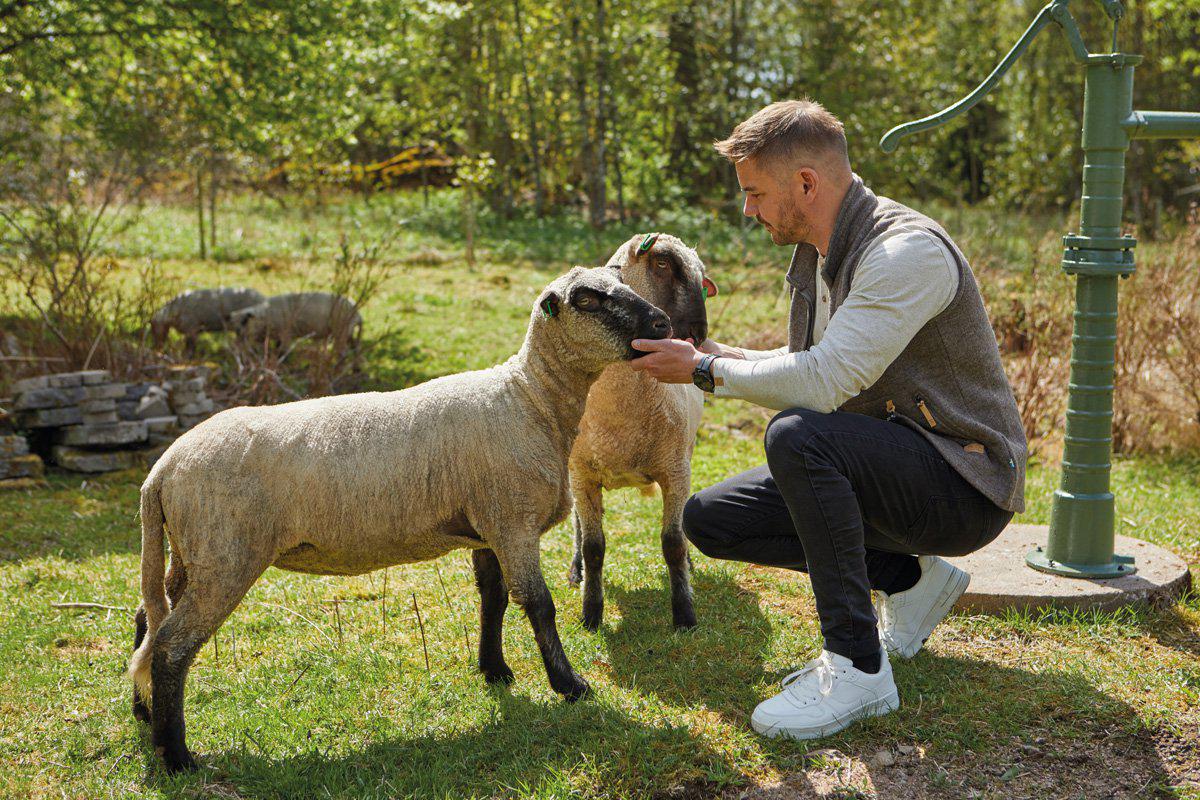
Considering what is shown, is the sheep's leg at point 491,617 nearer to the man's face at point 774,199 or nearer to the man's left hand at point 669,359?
the man's left hand at point 669,359

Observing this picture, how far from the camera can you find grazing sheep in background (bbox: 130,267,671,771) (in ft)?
11.3

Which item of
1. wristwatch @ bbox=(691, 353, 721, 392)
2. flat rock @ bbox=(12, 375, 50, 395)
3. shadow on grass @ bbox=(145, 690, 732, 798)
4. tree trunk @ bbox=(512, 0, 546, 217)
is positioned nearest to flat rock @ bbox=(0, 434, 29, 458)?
flat rock @ bbox=(12, 375, 50, 395)

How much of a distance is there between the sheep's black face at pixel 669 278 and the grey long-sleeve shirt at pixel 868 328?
113 centimetres

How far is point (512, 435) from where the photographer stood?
12.5ft

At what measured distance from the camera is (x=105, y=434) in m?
7.60

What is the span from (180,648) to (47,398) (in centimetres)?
506

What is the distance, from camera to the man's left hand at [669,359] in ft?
11.7

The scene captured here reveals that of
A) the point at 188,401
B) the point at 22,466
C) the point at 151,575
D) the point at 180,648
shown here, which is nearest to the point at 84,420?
the point at 22,466

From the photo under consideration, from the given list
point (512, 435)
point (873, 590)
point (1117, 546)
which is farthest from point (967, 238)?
point (512, 435)

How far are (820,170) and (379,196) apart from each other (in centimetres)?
1982

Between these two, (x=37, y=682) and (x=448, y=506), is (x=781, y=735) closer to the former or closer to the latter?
(x=448, y=506)

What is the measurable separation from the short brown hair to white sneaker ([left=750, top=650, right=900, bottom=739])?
1.78 metres

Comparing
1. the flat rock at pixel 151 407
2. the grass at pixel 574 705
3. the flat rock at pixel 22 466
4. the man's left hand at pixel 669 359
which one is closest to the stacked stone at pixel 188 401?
the flat rock at pixel 151 407

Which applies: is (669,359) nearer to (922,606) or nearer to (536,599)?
(536,599)
